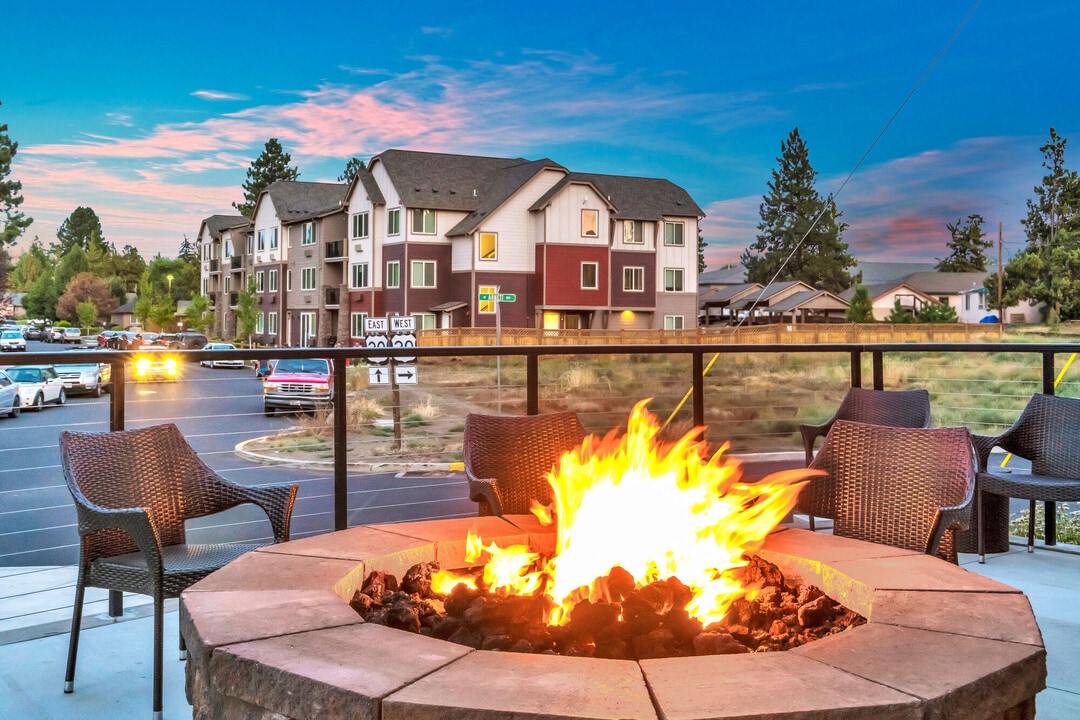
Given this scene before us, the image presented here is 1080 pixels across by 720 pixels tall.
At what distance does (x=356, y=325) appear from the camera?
121ft

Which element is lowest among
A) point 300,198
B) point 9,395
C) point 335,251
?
point 9,395

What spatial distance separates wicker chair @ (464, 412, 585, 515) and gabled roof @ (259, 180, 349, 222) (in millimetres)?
39882

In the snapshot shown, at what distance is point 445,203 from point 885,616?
3198 centimetres

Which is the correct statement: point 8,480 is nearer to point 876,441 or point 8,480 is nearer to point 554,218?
point 876,441

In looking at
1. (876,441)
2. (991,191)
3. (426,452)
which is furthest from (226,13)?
(876,441)

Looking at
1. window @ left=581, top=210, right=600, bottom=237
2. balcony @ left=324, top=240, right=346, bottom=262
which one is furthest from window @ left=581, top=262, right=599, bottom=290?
balcony @ left=324, top=240, right=346, bottom=262

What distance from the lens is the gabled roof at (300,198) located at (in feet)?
138

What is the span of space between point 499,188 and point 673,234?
24.5 feet

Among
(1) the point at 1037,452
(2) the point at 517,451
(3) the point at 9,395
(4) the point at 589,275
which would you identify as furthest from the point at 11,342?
(1) the point at 1037,452

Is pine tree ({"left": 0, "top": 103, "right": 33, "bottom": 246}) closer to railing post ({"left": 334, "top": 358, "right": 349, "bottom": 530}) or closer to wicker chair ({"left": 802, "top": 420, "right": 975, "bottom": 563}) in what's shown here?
railing post ({"left": 334, "top": 358, "right": 349, "bottom": 530})

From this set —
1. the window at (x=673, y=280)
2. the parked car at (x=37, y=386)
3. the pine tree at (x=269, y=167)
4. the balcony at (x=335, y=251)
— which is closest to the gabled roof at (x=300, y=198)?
the balcony at (x=335, y=251)

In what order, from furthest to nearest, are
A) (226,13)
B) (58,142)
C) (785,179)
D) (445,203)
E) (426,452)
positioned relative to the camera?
(785,179), (58,142), (445,203), (226,13), (426,452)

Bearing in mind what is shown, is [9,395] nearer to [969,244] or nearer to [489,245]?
[489,245]

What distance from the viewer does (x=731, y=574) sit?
8.13ft
